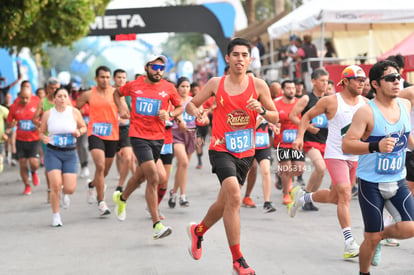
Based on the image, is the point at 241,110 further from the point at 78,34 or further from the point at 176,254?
the point at 78,34

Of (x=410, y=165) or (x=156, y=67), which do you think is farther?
(x=156, y=67)

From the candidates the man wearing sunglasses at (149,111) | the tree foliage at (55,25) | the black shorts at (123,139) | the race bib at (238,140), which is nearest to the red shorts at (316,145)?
the man wearing sunglasses at (149,111)

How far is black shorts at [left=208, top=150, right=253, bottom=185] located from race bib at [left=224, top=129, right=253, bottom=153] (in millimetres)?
75

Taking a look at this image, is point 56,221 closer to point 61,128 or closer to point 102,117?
point 61,128

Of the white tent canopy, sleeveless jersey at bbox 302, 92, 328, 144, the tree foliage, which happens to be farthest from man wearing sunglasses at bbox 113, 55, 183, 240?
the white tent canopy

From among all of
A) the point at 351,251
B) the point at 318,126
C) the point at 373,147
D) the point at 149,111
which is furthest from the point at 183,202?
the point at 373,147

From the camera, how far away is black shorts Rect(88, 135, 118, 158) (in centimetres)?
1080

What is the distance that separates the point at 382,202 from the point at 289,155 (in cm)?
492

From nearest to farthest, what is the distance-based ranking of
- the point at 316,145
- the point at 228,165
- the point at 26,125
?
the point at 228,165, the point at 316,145, the point at 26,125

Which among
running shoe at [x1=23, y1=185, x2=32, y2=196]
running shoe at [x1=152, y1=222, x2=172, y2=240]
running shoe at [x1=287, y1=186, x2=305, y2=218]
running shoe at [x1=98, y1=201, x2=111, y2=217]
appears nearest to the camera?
running shoe at [x1=152, y1=222, x2=172, y2=240]

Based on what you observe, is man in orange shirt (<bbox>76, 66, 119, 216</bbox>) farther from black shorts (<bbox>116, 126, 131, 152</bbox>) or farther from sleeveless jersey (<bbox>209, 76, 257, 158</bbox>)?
sleeveless jersey (<bbox>209, 76, 257, 158</bbox>)

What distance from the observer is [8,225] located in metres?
10.2

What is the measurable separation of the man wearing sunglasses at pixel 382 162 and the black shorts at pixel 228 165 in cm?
122

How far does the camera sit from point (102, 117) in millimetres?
11008
